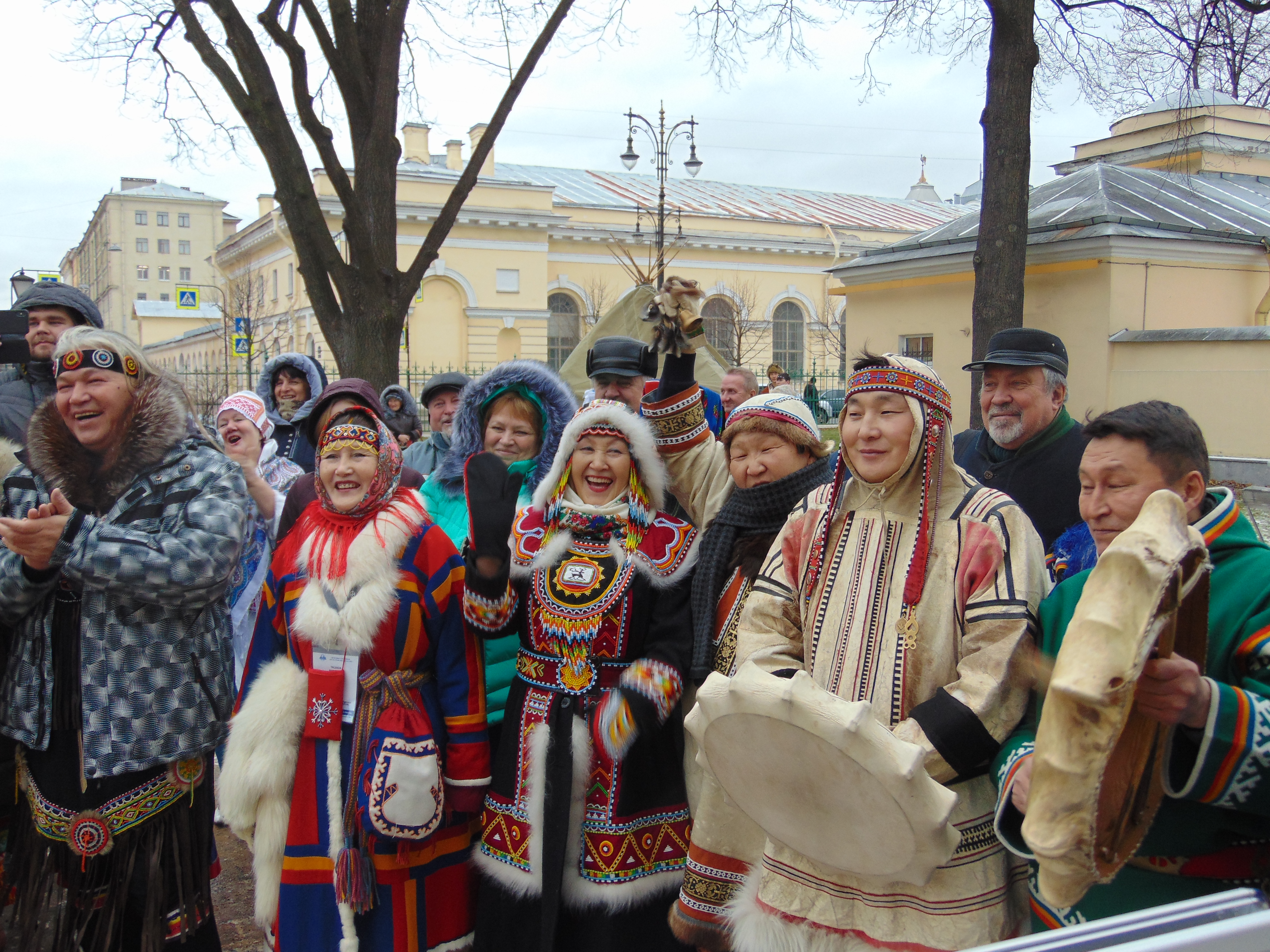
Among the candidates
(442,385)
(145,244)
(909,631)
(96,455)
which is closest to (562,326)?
(442,385)

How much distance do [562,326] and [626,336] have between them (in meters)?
28.3

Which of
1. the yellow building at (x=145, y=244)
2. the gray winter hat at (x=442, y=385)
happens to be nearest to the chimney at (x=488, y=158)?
the gray winter hat at (x=442, y=385)

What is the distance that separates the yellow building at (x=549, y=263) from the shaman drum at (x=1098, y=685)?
2487cm

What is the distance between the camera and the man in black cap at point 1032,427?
323 centimetres

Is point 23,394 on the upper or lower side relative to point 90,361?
lower

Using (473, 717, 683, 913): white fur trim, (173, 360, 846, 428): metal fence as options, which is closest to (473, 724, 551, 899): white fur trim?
(473, 717, 683, 913): white fur trim

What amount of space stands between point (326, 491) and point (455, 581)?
19.4 inches

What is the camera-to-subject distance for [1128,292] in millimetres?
9922

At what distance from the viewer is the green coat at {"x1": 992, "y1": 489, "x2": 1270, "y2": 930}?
150cm

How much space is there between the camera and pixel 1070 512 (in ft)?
10.3

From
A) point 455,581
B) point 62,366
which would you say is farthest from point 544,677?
point 62,366

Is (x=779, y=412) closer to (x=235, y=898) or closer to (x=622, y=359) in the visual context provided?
(x=622, y=359)

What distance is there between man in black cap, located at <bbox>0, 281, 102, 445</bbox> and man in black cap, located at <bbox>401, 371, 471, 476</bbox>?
1.65 meters

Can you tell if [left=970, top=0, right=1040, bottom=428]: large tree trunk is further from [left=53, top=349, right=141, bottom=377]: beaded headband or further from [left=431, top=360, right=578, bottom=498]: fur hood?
[left=53, top=349, right=141, bottom=377]: beaded headband
